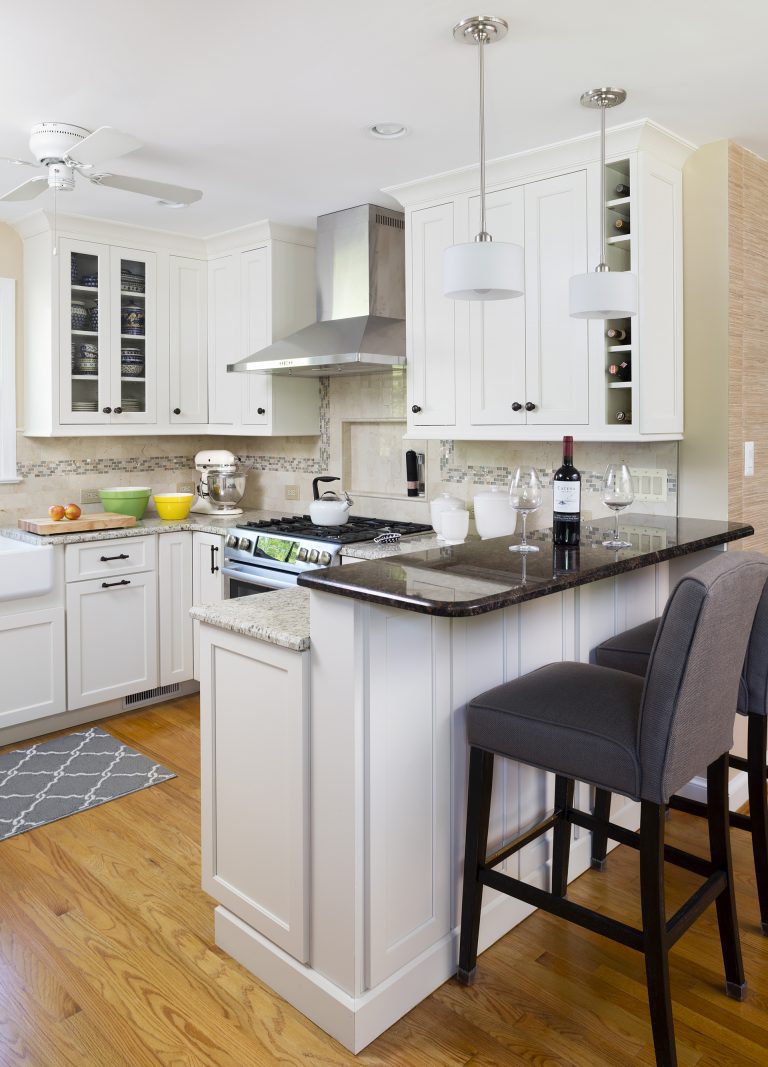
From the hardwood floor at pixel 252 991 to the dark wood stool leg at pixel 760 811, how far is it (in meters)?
0.13

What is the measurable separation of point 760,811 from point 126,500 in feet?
10.9

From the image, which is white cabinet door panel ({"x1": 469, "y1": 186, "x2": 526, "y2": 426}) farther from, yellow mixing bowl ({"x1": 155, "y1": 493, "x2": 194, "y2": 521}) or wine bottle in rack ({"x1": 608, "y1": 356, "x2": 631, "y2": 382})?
yellow mixing bowl ({"x1": 155, "y1": 493, "x2": 194, "y2": 521})

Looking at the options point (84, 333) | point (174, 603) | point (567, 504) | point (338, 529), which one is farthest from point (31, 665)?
point (567, 504)

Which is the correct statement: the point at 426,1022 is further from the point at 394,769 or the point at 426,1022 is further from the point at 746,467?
the point at 746,467

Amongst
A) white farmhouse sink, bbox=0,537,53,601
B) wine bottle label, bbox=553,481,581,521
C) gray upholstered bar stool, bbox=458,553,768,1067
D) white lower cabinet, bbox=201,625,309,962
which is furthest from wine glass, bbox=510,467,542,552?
white farmhouse sink, bbox=0,537,53,601

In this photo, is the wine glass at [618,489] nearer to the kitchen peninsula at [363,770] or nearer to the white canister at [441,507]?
the kitchen peninsula at [363,770]

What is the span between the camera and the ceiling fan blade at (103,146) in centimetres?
238

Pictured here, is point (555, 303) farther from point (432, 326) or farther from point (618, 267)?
point (432, 326)

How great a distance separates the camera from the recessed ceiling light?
2732 millimetres

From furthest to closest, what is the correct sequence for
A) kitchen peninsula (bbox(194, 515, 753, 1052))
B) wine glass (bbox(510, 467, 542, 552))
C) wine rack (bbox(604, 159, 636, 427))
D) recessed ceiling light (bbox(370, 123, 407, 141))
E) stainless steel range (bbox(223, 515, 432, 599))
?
stainless steel range (bbox(223, 515, 432, 599)), wine rack (bbox(604, 159, 636, 427)), recessed ceiling light (bbox(370, 123, 407, 141)), wine glass (bbox(510, 467, 542, 552)), kitchen peninsula (bbox(194, 515, 753, 1052))

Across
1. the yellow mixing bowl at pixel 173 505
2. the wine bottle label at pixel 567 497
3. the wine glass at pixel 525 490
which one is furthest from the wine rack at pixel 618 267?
the yellow mixing bowl at pixel 173 505

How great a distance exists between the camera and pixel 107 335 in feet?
13.6

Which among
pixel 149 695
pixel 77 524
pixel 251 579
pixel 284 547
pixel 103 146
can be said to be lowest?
pixel 149 695

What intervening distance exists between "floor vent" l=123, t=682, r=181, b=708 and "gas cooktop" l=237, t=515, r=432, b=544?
99 centimetres
